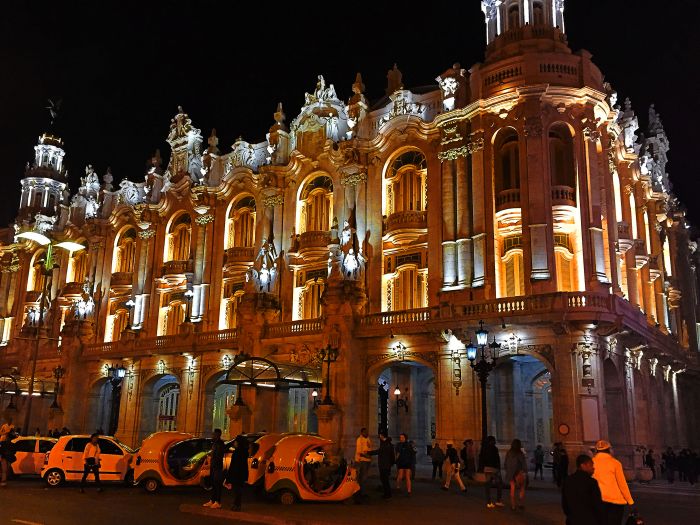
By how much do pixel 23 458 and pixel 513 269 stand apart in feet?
68.4

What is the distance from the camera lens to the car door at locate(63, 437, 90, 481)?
20750 millimetres

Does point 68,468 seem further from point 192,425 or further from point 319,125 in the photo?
point 319,125

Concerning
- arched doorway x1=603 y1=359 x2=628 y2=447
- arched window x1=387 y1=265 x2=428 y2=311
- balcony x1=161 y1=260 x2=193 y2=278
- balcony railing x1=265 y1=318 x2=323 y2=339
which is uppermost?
balcony x1=161 y1=260 x2=193 y2=278

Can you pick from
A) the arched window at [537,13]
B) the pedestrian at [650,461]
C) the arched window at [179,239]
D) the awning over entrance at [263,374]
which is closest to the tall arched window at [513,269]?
the pedestrian at [650,461]

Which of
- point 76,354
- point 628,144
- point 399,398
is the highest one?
point 628,144

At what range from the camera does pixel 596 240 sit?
29.8m

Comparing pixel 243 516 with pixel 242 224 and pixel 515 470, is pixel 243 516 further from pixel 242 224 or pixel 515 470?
pixel 242 224

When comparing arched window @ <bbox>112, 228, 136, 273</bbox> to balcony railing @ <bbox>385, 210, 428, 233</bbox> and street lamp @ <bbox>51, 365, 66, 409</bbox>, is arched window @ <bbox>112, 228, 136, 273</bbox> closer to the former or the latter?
street lamp @ <bbox>51, 365, 66, 409</bbox>

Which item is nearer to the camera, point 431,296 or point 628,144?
point 431,296

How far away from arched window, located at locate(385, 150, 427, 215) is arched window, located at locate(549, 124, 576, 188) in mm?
6379

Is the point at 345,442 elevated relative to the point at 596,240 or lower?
lower

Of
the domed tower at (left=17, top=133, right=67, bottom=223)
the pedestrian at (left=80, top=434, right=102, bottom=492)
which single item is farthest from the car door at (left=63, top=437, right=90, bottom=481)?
the domed tower at (left=17, top=133, right=67, bottom=223)

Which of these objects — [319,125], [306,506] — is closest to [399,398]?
[319,125]

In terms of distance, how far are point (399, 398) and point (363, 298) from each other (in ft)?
19.6
